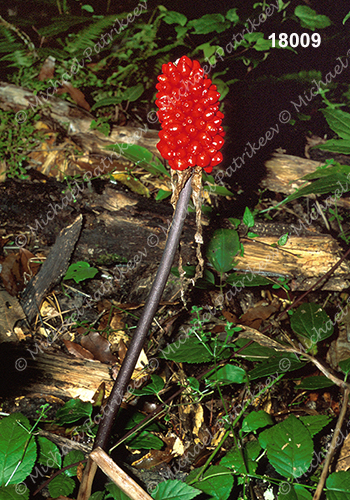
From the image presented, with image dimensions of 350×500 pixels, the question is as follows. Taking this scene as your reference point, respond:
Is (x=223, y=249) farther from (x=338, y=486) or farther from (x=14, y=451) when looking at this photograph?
(x=14, y=451)

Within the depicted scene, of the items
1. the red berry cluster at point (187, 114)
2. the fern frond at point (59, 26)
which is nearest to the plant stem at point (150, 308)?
the red berry cluster at point (187, 114)

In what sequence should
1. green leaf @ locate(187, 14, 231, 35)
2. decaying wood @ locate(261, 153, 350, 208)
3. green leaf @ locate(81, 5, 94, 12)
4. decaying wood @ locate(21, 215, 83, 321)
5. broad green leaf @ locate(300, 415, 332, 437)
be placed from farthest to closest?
green leaf @ locate(81, 5, 94, 12), green leaf @ locate(187, 14, 231, 35), decaying wood @ locate(261, 153, 350, 208), decaying wood @ locate(21, 215, 83, 321), broad green leaf @ locate(300, 415, 332, 437)

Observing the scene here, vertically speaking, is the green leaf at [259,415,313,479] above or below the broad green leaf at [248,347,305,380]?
below

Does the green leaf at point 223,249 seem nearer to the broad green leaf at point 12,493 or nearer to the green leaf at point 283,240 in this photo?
the green leaf at point 283,240

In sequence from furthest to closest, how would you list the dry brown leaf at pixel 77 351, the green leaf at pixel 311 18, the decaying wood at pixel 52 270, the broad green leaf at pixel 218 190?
1. the green leaf at pixel 311 18
2. the broad green leaf at pixel 218 190
3. the decaying wood at pixel 52 270
4. the dry brown leaf at pixel 77 351

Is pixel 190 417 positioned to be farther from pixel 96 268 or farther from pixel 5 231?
pixel 5 231

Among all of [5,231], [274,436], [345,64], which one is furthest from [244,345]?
[345,64]

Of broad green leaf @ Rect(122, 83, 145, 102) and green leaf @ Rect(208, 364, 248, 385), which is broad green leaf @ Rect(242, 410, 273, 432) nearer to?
green leaf @ Rect(208, 364, 248, 385)

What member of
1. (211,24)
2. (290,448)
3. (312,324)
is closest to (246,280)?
(312,324)

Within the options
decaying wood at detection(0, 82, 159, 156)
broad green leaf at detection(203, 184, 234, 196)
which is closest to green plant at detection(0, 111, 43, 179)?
decaying wood at detection(0, 82, 159, 156)
